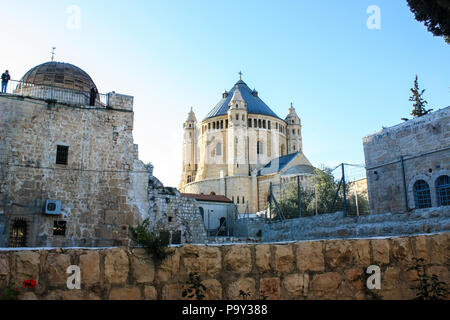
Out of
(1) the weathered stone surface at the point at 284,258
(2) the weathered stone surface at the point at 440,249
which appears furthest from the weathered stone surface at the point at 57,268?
(2) the weathered stone surface at the point at 440,249

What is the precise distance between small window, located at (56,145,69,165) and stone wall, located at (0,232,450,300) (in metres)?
16.0

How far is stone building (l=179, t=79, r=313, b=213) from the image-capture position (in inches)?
1969

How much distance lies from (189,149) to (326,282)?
57.3 m

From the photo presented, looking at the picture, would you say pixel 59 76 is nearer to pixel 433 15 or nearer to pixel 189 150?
pixel 433 15

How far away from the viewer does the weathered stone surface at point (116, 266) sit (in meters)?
3.72

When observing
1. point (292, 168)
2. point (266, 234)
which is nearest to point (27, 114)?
point (266, 234)

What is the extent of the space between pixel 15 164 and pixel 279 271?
16365 millimetres

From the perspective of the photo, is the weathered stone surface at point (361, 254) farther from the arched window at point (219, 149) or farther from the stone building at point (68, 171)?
the arched window at point (219, 149)

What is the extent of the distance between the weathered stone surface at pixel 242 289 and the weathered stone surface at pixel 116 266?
1.03 m

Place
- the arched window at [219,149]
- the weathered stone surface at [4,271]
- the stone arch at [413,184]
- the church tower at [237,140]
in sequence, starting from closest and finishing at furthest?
the weathered stone surface at [4,271]
the stone arch at [413,184]
the church tower at [237,140]
the arched window at [219,149]

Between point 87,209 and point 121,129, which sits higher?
point 121,129

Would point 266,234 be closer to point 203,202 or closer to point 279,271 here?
point 279,271

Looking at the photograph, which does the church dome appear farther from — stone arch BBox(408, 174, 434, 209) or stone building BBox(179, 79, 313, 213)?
stone building BBox(179, 79, 313, 213)
